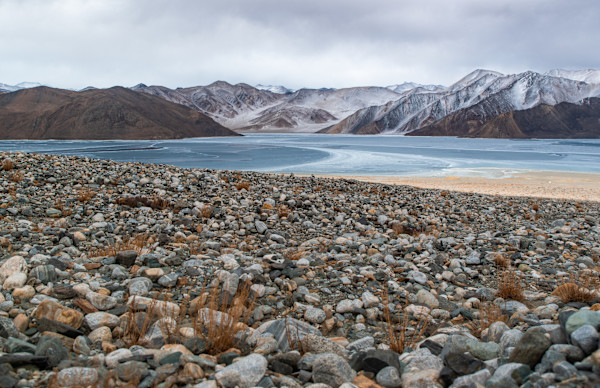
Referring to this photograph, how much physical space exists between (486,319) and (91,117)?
17600cm

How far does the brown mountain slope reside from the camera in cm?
14650

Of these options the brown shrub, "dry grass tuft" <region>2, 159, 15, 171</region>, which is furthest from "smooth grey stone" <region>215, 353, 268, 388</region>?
"dry grass tuft" <region>2, 159, 15, 171</region>

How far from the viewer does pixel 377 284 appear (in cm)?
523

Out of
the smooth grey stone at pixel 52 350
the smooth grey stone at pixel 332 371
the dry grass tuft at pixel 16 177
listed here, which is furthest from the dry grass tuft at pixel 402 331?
the dry grass tuft at pixel 16 177

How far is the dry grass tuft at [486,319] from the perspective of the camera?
3811 millimetres

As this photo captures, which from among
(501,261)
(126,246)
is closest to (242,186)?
(126,246)

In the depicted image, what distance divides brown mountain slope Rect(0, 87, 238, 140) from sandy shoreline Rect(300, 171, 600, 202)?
136 metres

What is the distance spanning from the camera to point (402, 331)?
3.52 metres

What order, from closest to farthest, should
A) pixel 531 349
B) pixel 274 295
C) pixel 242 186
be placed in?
pixel 531 349
pixel 274 295
pixel 242 186

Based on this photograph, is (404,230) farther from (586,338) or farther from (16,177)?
(16,177)

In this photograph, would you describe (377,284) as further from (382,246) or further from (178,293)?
(178,293)

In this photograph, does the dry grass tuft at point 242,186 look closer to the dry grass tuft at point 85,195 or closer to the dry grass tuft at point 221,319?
the dry grass tuft at point 85,195

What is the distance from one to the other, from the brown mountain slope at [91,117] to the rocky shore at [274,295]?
15554 centimetres

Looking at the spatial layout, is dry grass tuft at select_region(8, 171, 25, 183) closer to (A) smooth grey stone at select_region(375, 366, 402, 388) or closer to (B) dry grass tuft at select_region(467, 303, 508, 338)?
(A) smooth grey stone at select_region(375, 366, 402, 388)
